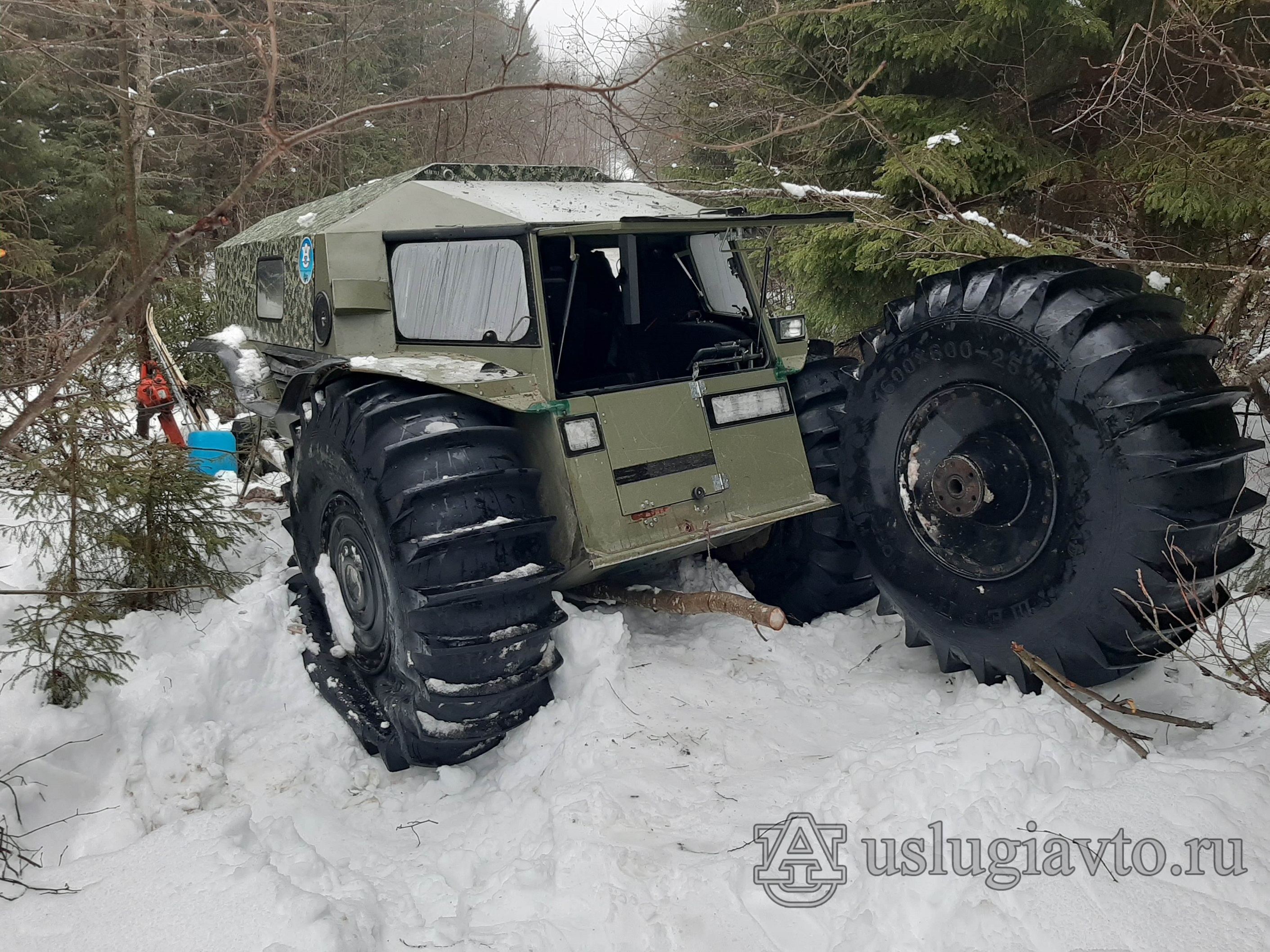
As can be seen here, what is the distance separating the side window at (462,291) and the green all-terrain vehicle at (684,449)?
15 millimetres

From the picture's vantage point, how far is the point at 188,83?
571 inches

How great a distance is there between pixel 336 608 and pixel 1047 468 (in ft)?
10.5

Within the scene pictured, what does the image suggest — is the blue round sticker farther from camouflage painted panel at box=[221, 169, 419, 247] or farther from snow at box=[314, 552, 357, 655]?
snow at box=[314, 552, 357, 655]

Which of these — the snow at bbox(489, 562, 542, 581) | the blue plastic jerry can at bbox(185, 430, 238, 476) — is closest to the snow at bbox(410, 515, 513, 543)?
the snow at bbox(489, 562, 542, 581)

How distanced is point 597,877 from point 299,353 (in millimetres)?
3574

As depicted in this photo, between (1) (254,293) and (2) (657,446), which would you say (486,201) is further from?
(1) (254,293)

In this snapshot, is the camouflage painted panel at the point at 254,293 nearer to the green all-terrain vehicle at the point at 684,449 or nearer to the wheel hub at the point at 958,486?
the green all-terrain vehicle at the point at 684,449

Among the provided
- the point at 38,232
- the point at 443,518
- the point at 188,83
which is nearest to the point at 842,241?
the point at 443,518

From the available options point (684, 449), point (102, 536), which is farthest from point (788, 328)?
point (102, 536)

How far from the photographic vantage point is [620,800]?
127 inches

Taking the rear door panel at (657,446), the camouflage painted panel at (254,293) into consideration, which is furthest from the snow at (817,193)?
the camouflage painted panel at (254,293)

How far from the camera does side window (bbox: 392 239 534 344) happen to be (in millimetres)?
4031

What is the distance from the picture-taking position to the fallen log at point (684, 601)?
3740 millimetres

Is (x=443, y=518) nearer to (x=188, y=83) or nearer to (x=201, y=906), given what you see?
(x=201, y=906)
